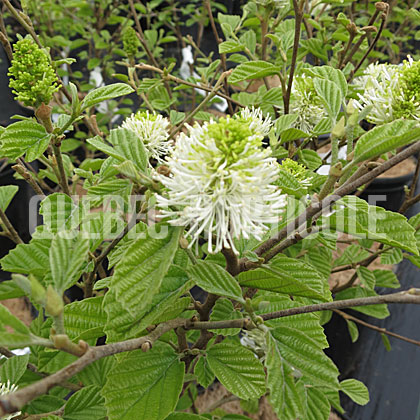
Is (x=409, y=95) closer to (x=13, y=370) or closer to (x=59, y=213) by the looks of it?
(x=59, y=213)

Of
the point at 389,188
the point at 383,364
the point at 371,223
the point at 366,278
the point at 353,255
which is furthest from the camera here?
the point at 389,188

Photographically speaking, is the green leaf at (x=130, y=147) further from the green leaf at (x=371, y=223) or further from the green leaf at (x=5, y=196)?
the green leaf at (x=5, y=196)

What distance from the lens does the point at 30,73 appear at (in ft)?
1.41

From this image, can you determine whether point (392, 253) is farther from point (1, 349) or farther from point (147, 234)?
point (1, 349)

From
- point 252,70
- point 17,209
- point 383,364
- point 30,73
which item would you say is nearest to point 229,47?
point 252,70

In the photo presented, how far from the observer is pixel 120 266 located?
30 centimetres

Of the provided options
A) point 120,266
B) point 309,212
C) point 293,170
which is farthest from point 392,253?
point 120,266

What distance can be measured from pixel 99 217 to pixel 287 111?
0.36 m

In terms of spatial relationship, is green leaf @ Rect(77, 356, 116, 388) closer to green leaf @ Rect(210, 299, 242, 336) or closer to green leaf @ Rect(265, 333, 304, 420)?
green leaf @ Rect(210, 299, 242, 336)

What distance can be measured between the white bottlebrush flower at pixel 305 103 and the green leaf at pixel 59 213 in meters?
0.40

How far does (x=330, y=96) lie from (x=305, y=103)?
0.92 feet

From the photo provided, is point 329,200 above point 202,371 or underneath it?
above

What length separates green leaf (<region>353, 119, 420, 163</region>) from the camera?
0.99 ft

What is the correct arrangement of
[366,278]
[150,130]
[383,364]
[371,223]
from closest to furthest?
1. [371,223]
2. [150,130]
3. [366,278]
4. [383,364]
